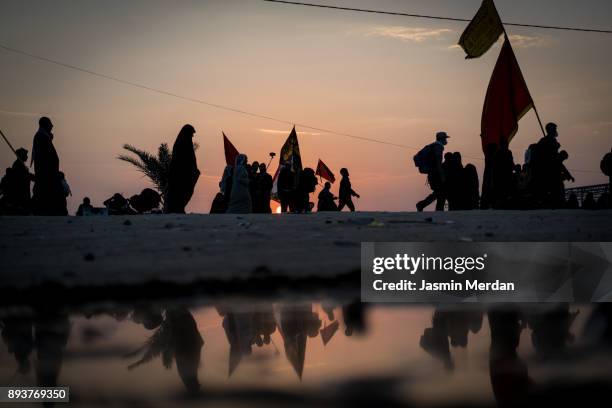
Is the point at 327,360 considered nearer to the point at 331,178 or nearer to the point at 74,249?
the point at 74,249

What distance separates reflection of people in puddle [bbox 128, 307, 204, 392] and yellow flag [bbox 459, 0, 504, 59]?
14341mm

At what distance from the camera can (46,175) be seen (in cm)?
1292

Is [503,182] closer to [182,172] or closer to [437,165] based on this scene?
[437,165]

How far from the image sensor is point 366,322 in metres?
3.79

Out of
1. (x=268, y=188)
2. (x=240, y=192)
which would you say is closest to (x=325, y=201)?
(x=268, y=188)

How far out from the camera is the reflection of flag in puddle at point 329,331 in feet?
11.1

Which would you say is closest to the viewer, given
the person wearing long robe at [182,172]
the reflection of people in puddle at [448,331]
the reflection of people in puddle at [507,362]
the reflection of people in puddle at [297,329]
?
the reflection of people in puddle at [507,362]

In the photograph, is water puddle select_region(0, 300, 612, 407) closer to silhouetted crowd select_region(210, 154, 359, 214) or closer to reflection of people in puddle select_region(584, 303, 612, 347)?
reflection of people in puddle select_region(584, 303, 612, 347)

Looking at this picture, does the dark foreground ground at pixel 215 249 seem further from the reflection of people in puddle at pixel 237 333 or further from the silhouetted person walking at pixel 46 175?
the silhouetted person walking at pixel 46 175

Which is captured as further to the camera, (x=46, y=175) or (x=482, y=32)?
(x=482, y=32)

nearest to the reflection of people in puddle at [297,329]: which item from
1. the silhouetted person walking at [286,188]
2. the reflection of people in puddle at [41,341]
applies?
the reflection of people in puddle at [41,341]

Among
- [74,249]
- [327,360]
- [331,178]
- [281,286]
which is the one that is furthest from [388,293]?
[331,178]

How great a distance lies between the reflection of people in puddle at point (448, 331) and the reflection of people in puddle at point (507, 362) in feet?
0.29

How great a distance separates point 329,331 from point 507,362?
0.87m
